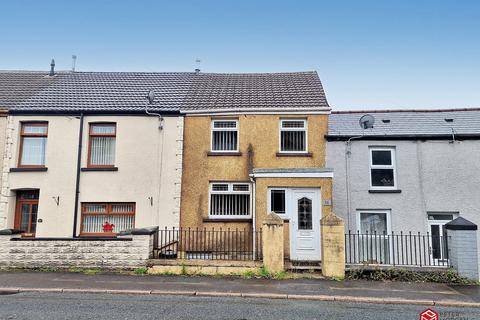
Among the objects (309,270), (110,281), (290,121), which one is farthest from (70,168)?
(309,270)

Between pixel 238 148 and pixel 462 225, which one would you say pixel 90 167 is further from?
pixel 462 225

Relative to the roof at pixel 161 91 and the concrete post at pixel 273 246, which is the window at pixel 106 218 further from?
the concrete post at pixel 273 246

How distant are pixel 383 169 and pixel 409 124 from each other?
2.41 meters

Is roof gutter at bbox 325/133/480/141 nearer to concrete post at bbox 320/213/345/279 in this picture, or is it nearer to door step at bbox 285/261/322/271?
concrete post at bbox 320/213/345/279

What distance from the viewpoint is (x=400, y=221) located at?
1325 cm

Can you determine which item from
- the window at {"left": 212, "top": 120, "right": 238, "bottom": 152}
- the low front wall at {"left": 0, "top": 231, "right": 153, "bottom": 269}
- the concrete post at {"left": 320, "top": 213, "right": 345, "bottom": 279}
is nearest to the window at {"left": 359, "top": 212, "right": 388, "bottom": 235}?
the concrete post at {"left": 320, "top": 213, "right": 345, "bottom": 279}

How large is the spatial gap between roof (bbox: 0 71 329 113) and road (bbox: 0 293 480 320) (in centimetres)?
832

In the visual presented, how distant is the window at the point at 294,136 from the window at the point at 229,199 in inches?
89.5

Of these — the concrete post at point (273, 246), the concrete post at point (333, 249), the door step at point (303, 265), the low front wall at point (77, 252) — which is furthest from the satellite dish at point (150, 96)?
the concrete post at point (333, 249)

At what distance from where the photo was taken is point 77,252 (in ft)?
35.7

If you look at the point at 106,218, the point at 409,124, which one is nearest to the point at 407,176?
the point at 409,124

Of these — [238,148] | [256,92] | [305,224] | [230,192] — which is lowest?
[305,224]

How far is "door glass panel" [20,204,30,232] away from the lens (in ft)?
46.5

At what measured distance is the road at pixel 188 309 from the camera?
6.77 metres
